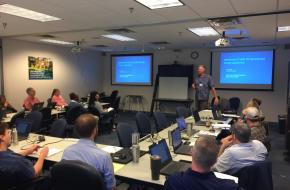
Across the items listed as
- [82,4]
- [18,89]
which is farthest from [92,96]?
[82,4]

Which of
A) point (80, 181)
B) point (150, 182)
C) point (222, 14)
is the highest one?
point (222, 14)

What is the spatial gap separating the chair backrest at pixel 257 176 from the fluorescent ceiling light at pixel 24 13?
4079 mm

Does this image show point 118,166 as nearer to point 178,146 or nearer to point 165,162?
point 165,162

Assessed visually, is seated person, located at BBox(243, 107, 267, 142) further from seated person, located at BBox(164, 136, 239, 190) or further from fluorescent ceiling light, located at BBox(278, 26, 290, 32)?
fluorescent ceiling light, located at BBox(278, 26, 290, 32)

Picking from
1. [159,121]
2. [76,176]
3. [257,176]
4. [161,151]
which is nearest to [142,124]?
[159,121]

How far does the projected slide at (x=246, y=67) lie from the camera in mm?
8164

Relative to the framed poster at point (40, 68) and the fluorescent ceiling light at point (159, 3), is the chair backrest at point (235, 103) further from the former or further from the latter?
the framed poster at point (40, 68)

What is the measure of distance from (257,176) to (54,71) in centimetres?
810

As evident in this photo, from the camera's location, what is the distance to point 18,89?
7.62 meters

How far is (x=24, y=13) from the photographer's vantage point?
4457mm

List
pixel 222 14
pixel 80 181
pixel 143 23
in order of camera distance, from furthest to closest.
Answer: pixel 143 23 → pixel 222 14 → pixel 80 181

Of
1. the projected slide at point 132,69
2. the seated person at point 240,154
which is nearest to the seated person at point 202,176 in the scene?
the seated person at point 240,154

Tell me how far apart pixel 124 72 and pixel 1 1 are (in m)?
7.09

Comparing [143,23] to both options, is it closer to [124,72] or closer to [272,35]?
[272,35]
